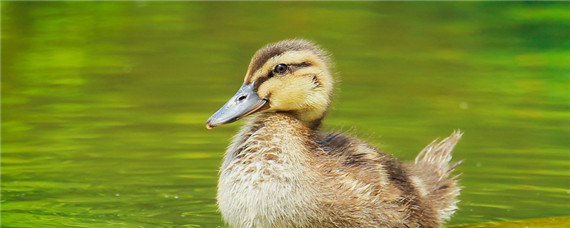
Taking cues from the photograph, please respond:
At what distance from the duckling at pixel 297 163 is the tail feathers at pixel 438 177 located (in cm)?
47

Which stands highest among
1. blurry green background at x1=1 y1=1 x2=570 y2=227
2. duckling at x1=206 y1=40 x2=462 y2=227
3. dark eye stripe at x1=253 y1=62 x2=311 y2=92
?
dark eye stripe at x1=253 y1=62 x2=311 y2=92

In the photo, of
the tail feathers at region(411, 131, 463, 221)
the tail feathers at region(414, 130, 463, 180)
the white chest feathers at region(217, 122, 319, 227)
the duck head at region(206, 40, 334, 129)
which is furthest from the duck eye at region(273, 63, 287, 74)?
the tail feathers at region(414, 130, 463, 180)

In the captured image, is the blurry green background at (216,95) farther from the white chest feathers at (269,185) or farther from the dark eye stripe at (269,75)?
the dark eye stripe at (269,75)

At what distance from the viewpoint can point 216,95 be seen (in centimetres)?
1325

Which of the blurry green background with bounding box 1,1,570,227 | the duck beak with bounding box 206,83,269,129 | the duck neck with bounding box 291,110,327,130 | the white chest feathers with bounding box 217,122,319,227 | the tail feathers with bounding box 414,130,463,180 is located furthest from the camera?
the blurry green background with bounding box 1,1,570,227

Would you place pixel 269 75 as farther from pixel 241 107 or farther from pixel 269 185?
pixel 269 185

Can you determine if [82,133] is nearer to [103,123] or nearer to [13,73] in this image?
[103,123]

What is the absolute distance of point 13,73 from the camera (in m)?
14.9

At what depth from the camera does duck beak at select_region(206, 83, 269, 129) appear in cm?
800

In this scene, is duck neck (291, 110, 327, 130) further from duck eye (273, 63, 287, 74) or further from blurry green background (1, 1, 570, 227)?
blurry green background (1, 1, 570, 227)

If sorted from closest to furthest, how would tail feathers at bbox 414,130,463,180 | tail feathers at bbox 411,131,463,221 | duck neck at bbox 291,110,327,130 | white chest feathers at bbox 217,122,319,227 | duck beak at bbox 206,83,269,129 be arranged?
white chest feathers at bbox 217,122,319,227 < duck beak at bbox 206,83,269,129 < duck neck at bbox 291,110,327,130 < tail feathers at bbox 411,131,463,221 < tail feathers at bbox 414,130,463,180

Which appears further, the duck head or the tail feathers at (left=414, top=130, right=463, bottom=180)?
the tail feathers at (left=414, top=130, right=463, bottom=180)

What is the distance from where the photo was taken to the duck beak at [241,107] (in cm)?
800

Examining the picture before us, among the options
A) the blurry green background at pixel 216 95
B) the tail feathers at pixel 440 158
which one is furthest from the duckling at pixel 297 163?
the blurry green background at pixel 216 95
